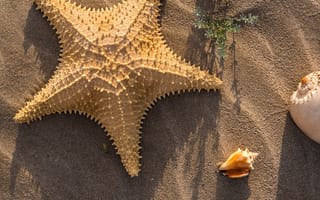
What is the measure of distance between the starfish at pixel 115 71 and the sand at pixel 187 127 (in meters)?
0.17

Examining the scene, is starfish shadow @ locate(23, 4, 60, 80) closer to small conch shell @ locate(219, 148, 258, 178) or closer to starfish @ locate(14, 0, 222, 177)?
starfish @ locate(14, 0, 222, 177)

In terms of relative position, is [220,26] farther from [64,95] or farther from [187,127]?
[64,95]

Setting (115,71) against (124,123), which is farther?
(124,123)

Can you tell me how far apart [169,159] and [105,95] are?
2.47 ft

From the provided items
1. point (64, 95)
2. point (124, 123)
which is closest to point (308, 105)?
point (124, 123)

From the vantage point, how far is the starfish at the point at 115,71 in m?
3.42

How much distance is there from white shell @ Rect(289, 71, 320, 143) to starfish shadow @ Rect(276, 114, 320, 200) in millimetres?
105

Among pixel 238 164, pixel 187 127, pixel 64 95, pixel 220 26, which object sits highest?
pixel 220 26

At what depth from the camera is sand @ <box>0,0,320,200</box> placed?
3760 mm

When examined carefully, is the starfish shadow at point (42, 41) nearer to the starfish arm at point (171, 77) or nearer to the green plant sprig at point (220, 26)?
the starfish arm at point (171, 77)

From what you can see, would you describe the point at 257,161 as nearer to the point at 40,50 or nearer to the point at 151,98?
the point at 151,98

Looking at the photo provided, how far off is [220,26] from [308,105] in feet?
2.95

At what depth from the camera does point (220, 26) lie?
376cm

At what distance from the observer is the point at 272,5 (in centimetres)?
381
